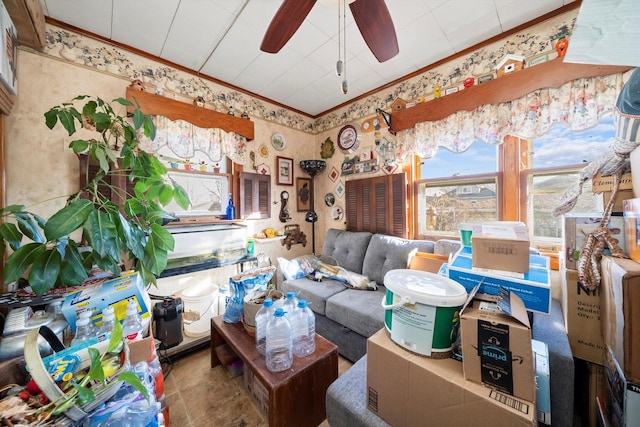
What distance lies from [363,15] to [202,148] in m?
1.94

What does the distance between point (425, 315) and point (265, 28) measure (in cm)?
226

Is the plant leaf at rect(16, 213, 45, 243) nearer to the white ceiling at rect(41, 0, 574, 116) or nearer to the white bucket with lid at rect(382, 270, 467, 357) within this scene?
the white bucket with lid at rect(382, 270, 467, 357)

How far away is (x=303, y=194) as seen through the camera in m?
3.38

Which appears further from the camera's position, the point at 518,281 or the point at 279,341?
the point at 279,341

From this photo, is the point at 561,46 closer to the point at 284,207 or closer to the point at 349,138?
the point at 349,138

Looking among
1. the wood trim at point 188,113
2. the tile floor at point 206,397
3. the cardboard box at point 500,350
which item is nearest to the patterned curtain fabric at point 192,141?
the wood trim at point 188,113

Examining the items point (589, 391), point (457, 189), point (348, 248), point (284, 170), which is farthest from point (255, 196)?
point (589, 391)

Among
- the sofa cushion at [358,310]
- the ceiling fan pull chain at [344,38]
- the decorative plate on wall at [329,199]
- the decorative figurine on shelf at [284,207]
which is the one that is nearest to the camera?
the ceiling fan pull chain at [344,38]

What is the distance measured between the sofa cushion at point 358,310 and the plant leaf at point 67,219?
1.68 m

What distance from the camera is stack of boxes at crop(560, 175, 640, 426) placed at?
774 mm

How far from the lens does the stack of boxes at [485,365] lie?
2.02 ft

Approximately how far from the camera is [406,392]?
0.75m

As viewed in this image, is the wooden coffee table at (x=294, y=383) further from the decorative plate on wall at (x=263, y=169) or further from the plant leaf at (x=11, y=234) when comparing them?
the decorative plate on wall at (x=263, y=169)

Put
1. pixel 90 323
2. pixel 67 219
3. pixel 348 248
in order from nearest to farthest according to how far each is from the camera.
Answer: pixel 67 219 < pixel 90 323 < pixel 348 248
